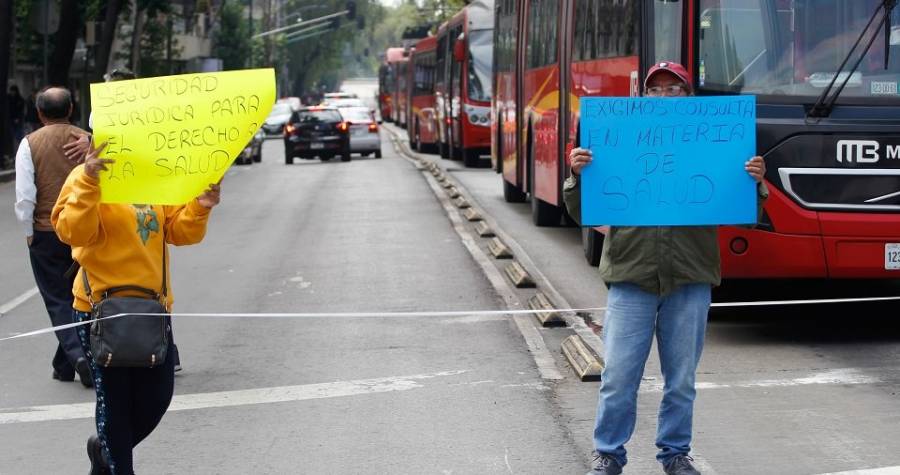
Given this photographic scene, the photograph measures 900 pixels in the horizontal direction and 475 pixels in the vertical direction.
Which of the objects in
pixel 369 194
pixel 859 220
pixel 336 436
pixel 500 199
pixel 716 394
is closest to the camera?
pixel 336 436

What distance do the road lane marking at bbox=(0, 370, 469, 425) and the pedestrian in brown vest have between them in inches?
22.2

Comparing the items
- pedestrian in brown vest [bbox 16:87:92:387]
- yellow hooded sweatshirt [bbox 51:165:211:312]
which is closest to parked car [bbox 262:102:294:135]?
pedestrian in brown vest [bbox 16:87:92:387]

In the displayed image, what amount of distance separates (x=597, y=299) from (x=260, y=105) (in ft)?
22.6

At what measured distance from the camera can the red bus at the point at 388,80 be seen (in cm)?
7044

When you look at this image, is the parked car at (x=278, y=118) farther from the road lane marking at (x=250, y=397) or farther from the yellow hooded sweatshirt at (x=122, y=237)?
the yellow hooded sweatshirt at (x=122, y=237)

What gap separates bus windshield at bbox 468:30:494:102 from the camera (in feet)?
111

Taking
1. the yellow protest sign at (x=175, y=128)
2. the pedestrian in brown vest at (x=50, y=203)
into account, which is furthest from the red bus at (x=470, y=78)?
the yellow protest sign at (x=175, y=128)

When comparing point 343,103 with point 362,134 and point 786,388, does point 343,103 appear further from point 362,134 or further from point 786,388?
point 786,388

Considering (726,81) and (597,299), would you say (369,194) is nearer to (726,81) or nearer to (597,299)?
(597,299)

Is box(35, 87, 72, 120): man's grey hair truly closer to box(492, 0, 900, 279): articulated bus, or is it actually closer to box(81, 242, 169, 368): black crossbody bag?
box(81, 242, 169, 368): black crossbody bag

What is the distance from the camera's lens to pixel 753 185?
22.4ft

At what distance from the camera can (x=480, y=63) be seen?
34.2 metres

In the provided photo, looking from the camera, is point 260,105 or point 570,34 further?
point 570,34

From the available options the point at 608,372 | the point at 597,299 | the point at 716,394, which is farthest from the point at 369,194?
the point at 608,372
